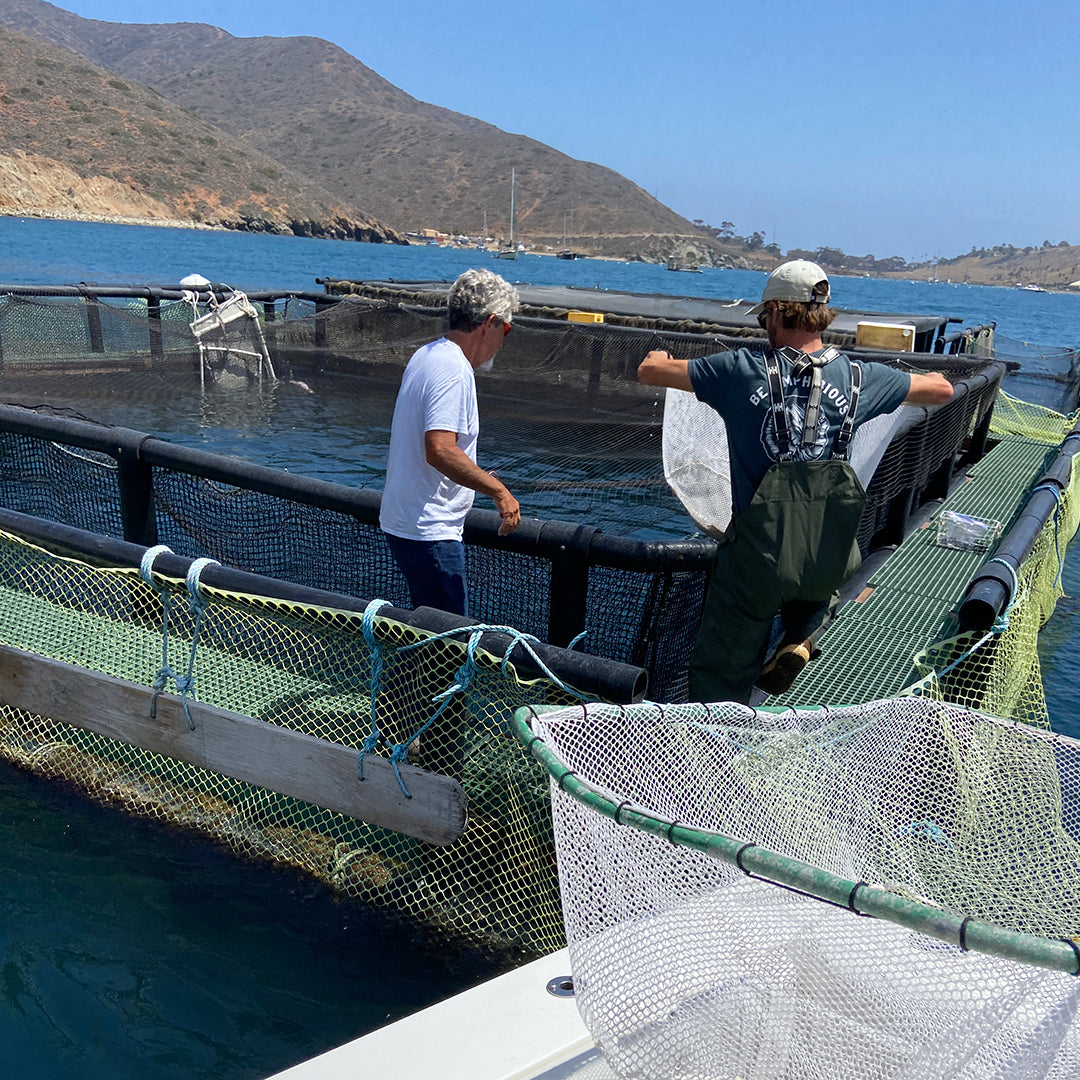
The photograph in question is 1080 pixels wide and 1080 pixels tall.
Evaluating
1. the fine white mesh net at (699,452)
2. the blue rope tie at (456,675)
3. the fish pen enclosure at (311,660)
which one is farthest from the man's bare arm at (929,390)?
the blue rope tie at (456,675)

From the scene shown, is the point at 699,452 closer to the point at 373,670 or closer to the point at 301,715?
the point at 373,670

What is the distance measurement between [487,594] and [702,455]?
117cm

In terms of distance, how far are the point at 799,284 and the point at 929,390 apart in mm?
691

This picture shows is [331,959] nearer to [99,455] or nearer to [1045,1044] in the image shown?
[1045,1044]

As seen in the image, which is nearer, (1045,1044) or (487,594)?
(1045,1044)

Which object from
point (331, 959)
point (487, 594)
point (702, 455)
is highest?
point (702, 455)

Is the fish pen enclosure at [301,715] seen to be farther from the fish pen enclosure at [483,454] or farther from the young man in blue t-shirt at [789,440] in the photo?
the fish pen enclosure at [483,454]

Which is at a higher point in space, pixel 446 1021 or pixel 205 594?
pixel 205 594

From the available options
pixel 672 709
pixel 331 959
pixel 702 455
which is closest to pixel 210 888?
pixel 331 959

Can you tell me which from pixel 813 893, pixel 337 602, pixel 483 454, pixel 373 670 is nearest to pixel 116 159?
pixel 483 454

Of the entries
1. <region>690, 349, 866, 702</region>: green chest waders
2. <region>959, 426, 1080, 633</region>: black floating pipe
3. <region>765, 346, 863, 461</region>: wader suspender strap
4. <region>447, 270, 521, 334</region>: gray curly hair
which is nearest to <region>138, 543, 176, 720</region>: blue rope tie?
<region>447, 270, 521, 334</region>: gray curly hair

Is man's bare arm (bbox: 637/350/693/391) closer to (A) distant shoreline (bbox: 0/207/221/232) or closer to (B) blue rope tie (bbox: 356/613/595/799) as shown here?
(B) blue rope tie (bbox: 356/613/595/799)

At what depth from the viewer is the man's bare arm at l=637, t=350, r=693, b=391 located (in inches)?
142

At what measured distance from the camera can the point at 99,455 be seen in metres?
6.24
